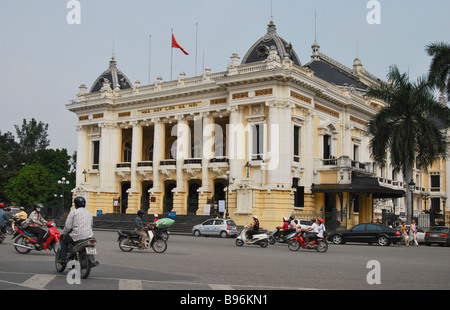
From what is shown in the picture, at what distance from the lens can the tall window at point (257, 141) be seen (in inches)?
1735

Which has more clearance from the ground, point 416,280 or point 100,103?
point 100,103

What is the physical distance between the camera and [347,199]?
4728 cm

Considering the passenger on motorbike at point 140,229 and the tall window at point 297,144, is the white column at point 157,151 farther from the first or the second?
the passenger on motorbike at point 140,229

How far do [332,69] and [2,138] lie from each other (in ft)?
165

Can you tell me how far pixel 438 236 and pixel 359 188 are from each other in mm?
10708

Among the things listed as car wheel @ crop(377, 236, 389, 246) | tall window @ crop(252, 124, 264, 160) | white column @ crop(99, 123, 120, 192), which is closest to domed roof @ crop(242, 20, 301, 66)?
tall window @ crop(252, 124, 264, 160)

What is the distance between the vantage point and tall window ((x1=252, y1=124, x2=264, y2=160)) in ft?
145

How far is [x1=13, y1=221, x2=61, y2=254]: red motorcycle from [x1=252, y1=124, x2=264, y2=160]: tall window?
1078 inches

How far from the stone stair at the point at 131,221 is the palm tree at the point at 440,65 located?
19.6 metres

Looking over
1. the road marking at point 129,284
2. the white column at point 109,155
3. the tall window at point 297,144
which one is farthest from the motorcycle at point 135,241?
the white column at point 109,155

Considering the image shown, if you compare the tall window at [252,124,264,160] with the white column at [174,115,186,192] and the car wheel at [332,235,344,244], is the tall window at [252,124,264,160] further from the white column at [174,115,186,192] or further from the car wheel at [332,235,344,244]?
the car wheel at [332,235,344,244]

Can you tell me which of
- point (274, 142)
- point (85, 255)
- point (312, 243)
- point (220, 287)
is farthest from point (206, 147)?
point (220, 287)
